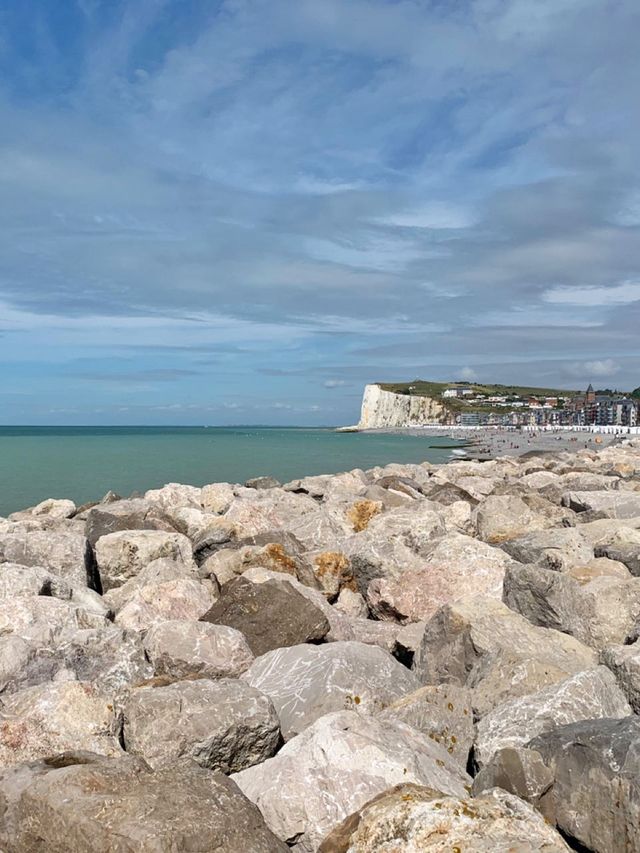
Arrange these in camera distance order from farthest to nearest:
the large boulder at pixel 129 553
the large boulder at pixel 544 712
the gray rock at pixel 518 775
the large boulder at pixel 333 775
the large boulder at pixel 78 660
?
the large boulder at pixel 129 553, the large boulder at pixel 78 660, the large boulder at pixel 544 712, the gray rock at pixel 518 775, the large boulder at pixel 333 775

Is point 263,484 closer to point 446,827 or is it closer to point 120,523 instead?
point 120,523

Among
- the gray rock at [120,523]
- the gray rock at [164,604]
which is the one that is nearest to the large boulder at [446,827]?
the gray rock at [164,604]

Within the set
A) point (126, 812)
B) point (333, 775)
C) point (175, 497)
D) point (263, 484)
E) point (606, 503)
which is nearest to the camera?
point (126, 812)

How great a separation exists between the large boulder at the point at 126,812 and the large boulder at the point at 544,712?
187 centimetres

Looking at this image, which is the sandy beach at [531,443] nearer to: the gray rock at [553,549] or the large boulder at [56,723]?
the gray rock at [553,549]

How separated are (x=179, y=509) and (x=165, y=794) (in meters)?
12.1

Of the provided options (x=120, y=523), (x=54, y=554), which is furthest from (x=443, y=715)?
(x=120, y=523)

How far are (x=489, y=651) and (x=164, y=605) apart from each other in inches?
158

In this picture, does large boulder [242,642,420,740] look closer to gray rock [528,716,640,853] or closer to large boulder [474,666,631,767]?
large boulder [474,666,631,767]

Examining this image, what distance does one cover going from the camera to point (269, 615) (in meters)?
8.69

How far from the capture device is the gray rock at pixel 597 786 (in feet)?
15.3

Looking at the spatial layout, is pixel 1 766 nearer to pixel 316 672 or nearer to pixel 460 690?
pixel 316 672

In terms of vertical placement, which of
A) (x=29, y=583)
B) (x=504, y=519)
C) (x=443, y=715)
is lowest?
(x=443, y=715)

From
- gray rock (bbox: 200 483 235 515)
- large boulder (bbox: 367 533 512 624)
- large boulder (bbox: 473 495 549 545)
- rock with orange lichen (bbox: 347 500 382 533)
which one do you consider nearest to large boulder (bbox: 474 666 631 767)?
large boulder (bbox: 367 533 512 624)
